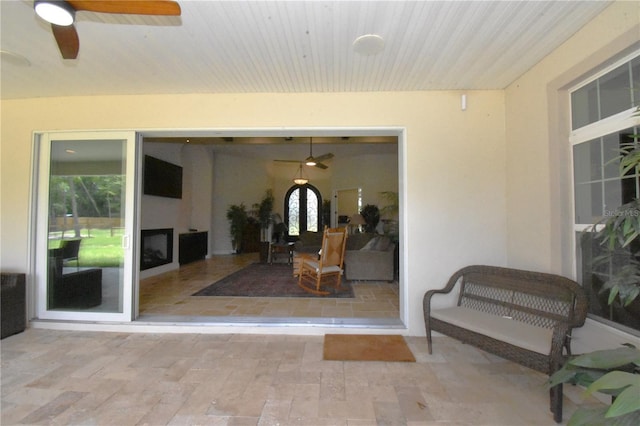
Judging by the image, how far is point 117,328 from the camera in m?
2.91

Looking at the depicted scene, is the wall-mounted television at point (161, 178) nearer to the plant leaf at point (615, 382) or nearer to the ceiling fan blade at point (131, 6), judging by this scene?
the ceiling fan blade at point (131, 6)

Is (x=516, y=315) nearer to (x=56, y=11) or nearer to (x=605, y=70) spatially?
(x=605, y=70)

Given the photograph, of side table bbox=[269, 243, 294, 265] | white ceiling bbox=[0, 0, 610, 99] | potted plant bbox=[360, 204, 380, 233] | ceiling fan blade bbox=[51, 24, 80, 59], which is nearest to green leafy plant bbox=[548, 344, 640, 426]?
white ceiling bbox=[0, 0, 610, 99]

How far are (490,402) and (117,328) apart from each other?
3.54m

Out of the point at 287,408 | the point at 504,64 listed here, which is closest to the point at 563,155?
the point at 504,64

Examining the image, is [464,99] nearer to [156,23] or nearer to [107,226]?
[156,23]

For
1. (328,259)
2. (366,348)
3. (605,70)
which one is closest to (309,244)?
(328,259)

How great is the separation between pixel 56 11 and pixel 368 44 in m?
1.95

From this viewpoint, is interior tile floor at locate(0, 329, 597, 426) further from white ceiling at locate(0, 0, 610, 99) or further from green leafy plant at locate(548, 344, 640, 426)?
white ceiling at locate(0, 0, 610, 99)

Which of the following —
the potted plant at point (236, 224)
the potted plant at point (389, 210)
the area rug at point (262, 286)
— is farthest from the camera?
the potted plant at point (236, 224)

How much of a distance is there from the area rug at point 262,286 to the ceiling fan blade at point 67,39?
3.28m

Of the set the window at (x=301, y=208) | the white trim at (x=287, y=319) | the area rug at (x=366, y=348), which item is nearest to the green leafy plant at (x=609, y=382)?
the area rug at (x=366, y=348)

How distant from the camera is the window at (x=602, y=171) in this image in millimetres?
1768

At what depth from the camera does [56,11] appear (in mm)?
1455
